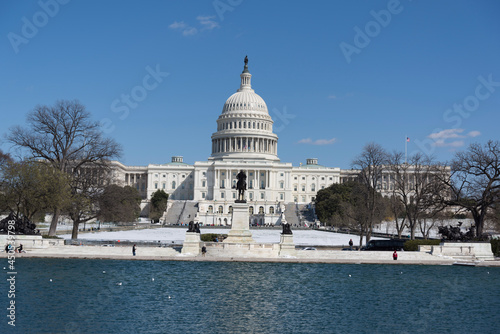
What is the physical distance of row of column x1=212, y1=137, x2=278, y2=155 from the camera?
162 meters

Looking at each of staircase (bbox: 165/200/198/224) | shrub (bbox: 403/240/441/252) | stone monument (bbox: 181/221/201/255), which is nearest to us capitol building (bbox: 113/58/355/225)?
staircase (bbox: 165/200/198/224)

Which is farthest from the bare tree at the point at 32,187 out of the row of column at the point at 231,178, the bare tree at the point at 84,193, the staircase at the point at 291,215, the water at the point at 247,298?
the row of column at the point at 231,178

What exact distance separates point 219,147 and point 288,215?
52.1 m

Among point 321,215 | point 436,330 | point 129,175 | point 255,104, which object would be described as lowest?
point 436,330

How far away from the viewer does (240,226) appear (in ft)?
145

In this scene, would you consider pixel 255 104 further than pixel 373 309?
Yes

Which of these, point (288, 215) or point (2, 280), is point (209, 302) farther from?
point (288, 215)

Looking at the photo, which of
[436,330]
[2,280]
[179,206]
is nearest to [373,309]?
[436,330]

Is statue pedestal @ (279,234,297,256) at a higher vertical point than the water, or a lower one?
higher

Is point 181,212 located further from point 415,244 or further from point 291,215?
point 415,244

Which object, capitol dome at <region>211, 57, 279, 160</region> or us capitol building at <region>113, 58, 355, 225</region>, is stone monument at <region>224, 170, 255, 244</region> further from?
capitol dome at <region>211, 57, 279, 160</region>

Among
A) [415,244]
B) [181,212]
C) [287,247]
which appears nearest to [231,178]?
[181,212]

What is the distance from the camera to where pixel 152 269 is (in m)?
35.1

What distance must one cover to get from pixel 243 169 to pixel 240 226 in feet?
355
